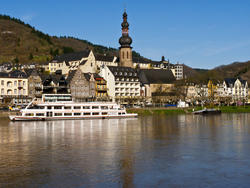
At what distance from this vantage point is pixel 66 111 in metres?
80.4

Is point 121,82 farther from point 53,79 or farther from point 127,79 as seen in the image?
point 53,79

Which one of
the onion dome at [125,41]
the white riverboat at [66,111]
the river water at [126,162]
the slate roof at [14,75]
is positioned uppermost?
the onion dome at [125,41]

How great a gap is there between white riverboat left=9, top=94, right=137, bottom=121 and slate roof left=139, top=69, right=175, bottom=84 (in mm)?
61147

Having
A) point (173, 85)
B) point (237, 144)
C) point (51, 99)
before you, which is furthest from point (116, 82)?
point (237, 144)

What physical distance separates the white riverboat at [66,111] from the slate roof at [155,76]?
61147 mm

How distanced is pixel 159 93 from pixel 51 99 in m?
50.9

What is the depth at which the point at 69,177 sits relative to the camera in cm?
2431

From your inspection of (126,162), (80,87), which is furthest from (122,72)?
(126,162)

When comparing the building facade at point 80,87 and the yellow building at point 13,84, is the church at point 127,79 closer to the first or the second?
the building facade at point 80,87

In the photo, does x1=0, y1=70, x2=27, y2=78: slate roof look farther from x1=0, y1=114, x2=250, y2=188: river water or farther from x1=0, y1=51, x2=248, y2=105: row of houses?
Result: x1=0, y1=114, x2=250, y2=188: river water

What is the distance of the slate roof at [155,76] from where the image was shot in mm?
147462

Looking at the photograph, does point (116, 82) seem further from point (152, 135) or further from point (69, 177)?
point (69, 177)

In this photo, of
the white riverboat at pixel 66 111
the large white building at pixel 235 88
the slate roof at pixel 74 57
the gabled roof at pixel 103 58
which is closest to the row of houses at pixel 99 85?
the slate roof at pixel 74 57

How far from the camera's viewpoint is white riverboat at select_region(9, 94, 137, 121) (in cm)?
7750
